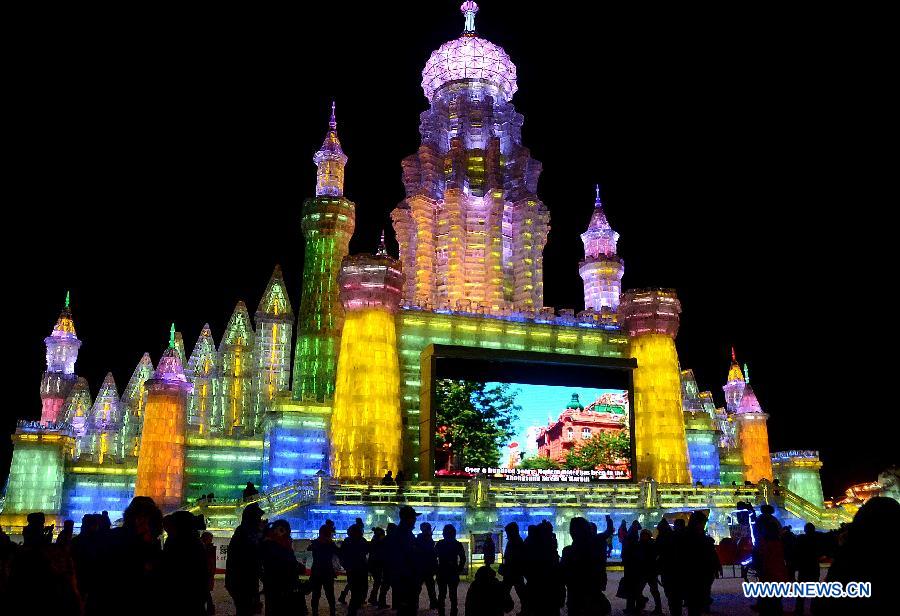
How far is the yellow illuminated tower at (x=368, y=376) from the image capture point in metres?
30.4

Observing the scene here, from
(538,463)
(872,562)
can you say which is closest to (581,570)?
(872,562)

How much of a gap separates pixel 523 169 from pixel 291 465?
20.4 meters

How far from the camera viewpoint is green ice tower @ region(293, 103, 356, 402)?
39344mm

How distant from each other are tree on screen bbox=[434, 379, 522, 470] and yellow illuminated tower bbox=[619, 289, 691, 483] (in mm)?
6987

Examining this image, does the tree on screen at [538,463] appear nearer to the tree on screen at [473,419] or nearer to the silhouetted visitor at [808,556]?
the tree on screen at [473,419]

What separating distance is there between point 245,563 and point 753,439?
41654 mm

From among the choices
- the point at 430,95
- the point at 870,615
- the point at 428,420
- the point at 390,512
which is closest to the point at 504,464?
the point at 428,420

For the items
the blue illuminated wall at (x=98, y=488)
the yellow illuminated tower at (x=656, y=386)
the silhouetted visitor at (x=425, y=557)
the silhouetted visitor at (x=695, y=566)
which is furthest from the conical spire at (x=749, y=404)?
the silhouetted visitor at (x=425, y=557)

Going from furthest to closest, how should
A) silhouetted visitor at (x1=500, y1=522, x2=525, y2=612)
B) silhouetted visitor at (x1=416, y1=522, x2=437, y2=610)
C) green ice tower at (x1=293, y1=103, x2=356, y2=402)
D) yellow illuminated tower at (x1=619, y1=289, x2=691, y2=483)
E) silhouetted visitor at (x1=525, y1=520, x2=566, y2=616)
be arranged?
green ice tower at (x1=293, y1=103, x2=356, y2=402), yellow illuminated tower at (x1=619, y1=289, x2=691, y2=483), silhouetted visitor at (x1=416, y1=522, x2=437, y2=610), silhouetted visitor at (x1=500, y1=522, x2=525, y2=612), silhouetted visitor at (x1=525, y1=520, x2=566, y2=616)

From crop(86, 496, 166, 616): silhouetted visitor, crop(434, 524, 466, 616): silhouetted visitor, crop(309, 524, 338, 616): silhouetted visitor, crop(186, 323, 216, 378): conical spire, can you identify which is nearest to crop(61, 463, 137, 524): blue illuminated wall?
crop(186, 323, 216, 378): conical spire

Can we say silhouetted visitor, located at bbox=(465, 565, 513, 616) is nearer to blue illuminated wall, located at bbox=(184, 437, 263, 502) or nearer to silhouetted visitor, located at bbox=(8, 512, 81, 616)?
silhouetted visitor, located at bbox=(8, 512, 81, 616)

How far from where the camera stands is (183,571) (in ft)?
20.7

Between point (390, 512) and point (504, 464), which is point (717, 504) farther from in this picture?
point (390, 512)

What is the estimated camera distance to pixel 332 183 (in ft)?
142
